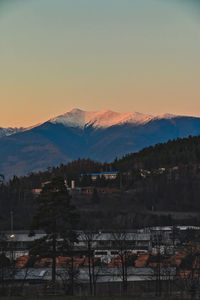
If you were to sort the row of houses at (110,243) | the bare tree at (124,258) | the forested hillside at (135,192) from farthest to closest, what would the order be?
the forested hillside at (135,192) < the row of houses at (110,243) < the bare tree at (124,258)

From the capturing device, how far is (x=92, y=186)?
12875 centimetres

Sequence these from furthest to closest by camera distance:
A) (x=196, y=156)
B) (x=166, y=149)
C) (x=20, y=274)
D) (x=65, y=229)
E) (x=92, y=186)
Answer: (x=166, y=149)
(x=196, y=156)
(x=92, y=186)
(x=20, y=274)
(x=65, y=229)

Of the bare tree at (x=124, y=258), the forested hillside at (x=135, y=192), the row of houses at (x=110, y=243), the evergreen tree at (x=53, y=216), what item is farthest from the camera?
the forested hillside at (x=135, y=192)

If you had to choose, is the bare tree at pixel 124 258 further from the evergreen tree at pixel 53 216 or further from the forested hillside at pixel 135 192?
the forested hillside at pixel 135 192

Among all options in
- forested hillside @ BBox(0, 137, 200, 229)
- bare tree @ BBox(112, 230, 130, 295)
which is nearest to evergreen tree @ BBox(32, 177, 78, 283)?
bare tree @ BBox(112, 230, 130, 295)

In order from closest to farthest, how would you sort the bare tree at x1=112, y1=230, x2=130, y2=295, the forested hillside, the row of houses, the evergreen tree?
the bare tree at x1=112, y1=230, x2=130, y2=295 → the evergreen tree → the row of houses → the forested hillside

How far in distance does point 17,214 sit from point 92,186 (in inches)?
1285

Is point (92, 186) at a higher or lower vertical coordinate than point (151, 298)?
higher

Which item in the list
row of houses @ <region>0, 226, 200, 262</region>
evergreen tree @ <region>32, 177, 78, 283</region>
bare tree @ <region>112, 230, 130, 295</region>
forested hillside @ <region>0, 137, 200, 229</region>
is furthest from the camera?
forested hillside @ <region>0, 137, 200, 229</region>

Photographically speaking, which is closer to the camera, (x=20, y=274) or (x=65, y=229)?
(x=65, y=229)

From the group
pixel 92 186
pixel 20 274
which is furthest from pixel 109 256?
pixel 92 186

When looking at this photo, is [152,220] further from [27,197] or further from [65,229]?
[65,229]

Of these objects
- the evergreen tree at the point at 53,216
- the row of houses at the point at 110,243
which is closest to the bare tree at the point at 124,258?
the evergreen tree at the point at 53,216

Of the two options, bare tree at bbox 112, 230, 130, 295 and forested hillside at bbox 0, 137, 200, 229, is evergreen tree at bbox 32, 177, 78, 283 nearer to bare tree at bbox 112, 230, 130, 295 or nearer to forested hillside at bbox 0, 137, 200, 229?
bare tree at bbox 112, 230, 130, 295
